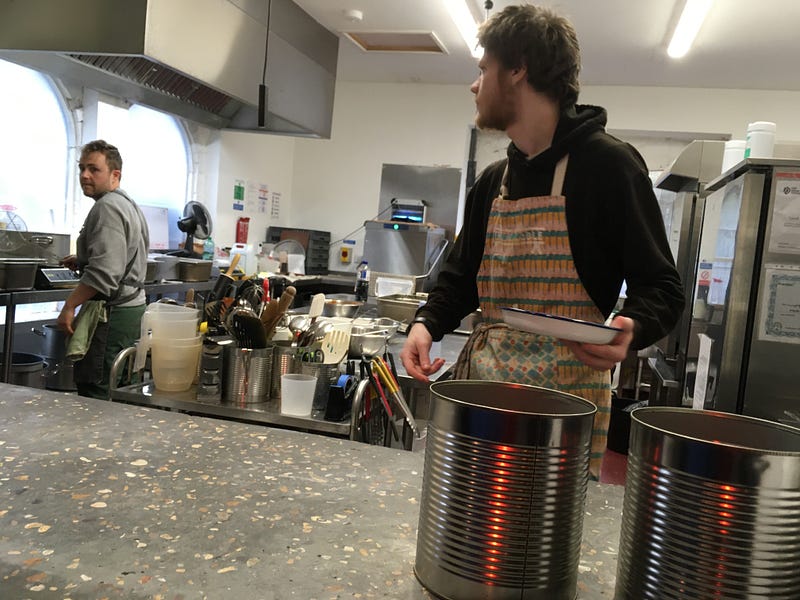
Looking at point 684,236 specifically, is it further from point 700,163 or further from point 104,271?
point 104,271

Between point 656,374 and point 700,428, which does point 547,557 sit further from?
point 656,374

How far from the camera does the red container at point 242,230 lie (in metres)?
6.61

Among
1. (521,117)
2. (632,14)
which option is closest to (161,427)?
(521,117)

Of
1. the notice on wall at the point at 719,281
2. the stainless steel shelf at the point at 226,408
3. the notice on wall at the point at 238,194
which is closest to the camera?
the stainless steel shelf at the point at 226,408

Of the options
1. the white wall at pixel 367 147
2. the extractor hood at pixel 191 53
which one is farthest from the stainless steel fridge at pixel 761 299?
the white wall at pixel 367 147

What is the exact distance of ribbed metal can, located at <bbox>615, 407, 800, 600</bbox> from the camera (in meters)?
0.42

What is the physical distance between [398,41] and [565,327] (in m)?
5.37

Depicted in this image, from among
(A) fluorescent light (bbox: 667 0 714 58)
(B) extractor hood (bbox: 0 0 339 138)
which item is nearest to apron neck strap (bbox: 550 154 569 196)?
(B) extractor hood (bbox: 0 0 339 138)

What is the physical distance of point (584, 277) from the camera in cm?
130

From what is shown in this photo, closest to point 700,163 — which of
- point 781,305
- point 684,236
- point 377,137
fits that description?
point 684,236

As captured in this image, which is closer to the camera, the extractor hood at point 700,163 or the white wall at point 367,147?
the extractor hood at point 700,163

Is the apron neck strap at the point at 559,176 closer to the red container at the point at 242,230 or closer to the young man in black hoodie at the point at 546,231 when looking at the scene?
the young man in black hoodie at the point at 546,231

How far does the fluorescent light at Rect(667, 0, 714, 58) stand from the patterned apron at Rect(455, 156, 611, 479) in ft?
11.2

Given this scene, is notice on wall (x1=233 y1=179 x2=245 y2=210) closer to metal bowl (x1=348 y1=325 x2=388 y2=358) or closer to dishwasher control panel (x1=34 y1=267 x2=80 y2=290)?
dishwasher control panel (x1=34 y1=267 x2=80 y2=290)
